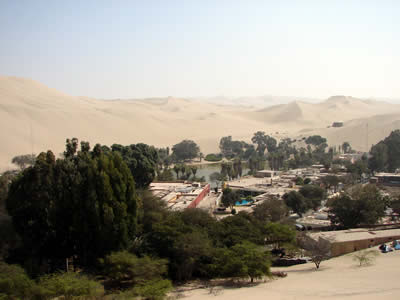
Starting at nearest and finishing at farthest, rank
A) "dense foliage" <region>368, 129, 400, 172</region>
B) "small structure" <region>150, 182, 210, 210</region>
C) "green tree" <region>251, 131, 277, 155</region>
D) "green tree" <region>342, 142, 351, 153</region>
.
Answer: "small structure" <region>150, 182, 210, 210</region> < "dense foliage" <region>368, 129, 400, 172</region> < "green tree" <region>342, 142, 351, 153</region> < "green tree" <region>251, 131, 277, 155</region>

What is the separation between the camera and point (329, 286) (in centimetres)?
1505

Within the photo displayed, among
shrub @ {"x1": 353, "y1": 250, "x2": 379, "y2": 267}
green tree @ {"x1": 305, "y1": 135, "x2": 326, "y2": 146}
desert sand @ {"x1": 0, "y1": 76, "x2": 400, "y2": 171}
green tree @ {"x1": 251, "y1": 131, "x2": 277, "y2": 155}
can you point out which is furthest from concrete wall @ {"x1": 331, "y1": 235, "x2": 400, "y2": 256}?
green tree @ {"x1": 305, "y1": 135, "x2": 326, "y2": 146}

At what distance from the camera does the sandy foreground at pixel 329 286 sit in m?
13.8

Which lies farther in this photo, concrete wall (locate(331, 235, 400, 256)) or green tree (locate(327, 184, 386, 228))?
green tree (locate(327, 184, 386, 228))

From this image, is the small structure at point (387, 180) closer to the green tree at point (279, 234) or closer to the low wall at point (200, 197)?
the low wall at point (200, 197)

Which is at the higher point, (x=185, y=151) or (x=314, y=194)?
(x=185, y=151)

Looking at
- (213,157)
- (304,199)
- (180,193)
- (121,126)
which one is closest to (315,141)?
(213,157)

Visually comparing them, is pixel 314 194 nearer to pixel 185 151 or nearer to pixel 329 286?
pixel 329 286

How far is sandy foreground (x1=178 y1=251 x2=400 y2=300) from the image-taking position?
1377 cm

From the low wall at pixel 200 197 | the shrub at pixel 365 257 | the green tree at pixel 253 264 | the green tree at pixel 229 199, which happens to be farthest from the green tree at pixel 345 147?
the green tree at pixel 253 264

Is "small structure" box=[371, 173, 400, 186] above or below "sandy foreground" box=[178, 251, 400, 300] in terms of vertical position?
above

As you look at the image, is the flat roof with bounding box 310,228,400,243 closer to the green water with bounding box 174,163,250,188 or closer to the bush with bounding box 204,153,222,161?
the green water with bounding box 174,163,250,188

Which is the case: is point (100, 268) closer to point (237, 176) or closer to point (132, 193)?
point (132, 193)

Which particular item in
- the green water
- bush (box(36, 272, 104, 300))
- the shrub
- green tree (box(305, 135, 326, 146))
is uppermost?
green tree (box(305, 135, 326, 146))
